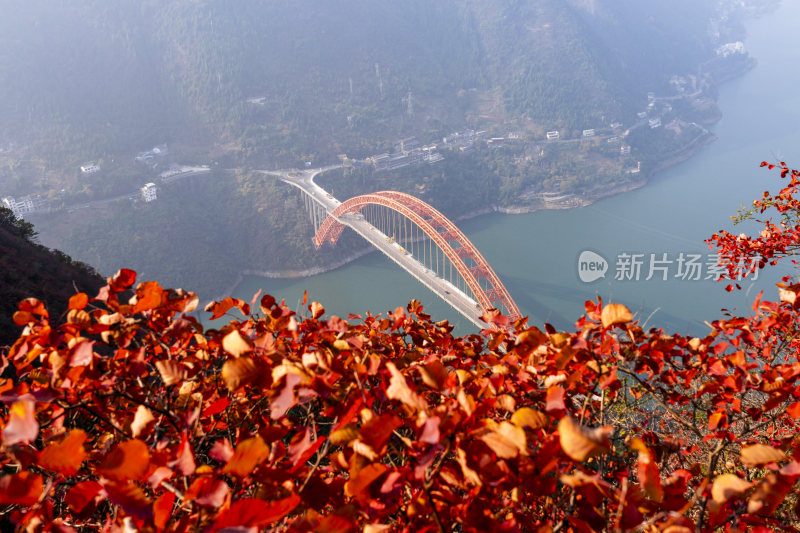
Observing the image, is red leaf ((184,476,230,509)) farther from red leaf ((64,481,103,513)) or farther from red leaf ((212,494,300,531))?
red leaf ((64,481,103,513))

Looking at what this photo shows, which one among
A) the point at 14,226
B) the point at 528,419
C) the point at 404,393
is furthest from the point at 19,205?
the point at 528,419

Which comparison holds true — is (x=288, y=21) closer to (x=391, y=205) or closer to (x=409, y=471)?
(x=391, y=205)

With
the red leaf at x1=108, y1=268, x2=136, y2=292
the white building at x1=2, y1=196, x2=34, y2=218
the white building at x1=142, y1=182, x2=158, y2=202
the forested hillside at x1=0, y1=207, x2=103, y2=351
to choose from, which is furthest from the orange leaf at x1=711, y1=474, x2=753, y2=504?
the white building at x1=2, y1=196, x2=34, y2=218

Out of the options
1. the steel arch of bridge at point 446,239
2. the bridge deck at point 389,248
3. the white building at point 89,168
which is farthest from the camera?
the white building at point 89,168

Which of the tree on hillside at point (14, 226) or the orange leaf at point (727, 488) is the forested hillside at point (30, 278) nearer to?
the tree on hillside at point (14, 226)

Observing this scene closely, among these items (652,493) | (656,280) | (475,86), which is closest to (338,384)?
(652,493)

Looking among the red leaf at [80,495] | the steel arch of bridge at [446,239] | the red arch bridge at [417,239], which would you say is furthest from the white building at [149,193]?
the red leaf at [80,495]
